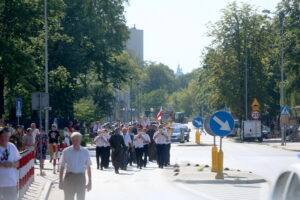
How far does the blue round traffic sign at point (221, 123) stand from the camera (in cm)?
2256


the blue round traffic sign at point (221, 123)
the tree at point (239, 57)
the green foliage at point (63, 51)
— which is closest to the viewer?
the blue round traffic sign at point (221, 123)

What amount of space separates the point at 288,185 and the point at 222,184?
15085 mm

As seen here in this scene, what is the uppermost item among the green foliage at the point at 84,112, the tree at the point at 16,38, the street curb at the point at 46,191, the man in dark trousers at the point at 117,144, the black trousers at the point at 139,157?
the tree at the point at 16,38

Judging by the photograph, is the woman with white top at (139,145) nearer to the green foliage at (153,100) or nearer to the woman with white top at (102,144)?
the woman with white top at (102,144)

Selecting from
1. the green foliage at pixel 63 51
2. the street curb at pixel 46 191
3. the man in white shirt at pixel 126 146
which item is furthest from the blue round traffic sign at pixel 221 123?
the green foliage at pixel 63 51

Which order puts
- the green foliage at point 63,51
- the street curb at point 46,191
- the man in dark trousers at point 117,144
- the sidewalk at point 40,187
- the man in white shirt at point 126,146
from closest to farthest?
the street curb at point 46,191 → the sidewalk at point 40,187 → the man in dark trousers at point 117,144 → the man in white shirt at point 126,146 → the green foliage at point 63,51

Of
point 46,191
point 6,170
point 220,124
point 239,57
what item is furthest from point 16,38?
point 239,57

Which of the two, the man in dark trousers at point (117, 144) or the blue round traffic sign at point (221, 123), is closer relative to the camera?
the blue round traffic sign at point (221, 123)

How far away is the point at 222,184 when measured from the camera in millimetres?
21688

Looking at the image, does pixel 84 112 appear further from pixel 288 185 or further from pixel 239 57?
pixel 288 185

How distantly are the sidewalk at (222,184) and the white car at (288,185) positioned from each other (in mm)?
9766

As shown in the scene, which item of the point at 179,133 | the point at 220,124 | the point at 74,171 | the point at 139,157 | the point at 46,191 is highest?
the point at 220,124

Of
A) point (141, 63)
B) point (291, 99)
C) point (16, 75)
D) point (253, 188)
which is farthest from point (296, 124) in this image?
point (141, 63)

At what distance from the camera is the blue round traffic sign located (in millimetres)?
22562
